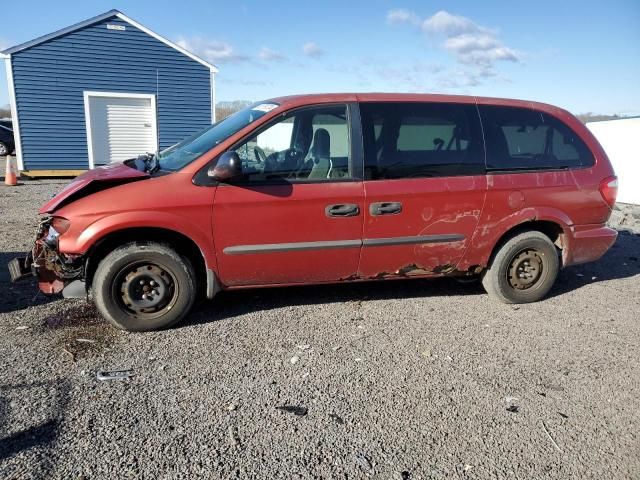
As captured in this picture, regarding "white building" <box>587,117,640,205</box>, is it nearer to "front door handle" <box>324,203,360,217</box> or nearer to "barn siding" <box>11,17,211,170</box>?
"front door handle" <box>324,203,360,217</box>

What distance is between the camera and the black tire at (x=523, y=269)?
4.73 meters

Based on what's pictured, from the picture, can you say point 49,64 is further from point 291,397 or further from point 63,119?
point 291,397

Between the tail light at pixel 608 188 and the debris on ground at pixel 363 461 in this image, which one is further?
the tail light at pixel 608 188

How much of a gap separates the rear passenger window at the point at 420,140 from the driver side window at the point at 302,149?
229 mm

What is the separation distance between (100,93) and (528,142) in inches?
571

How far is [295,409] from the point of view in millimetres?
2941

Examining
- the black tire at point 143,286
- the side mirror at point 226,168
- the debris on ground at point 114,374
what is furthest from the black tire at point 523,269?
the debris on ground at point 114,374

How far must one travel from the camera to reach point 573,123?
4863 mm

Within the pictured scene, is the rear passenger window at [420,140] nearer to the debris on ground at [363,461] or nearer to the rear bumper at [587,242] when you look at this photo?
the rear bumper at [587,242]

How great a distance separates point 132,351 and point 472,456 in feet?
8.20

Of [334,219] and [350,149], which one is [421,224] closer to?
[334,219]

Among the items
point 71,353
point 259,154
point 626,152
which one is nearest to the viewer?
point 71,353

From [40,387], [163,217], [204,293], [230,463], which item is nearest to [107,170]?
[163,217]

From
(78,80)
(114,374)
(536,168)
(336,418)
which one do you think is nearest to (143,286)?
(114,374)
